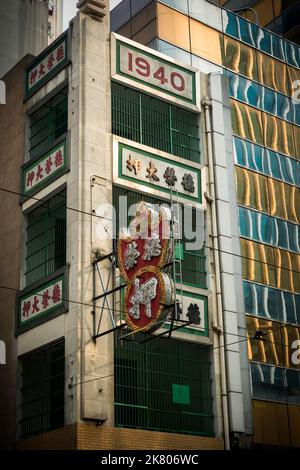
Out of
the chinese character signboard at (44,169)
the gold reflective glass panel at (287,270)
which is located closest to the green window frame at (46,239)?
the chinese character signboard at (44,169)

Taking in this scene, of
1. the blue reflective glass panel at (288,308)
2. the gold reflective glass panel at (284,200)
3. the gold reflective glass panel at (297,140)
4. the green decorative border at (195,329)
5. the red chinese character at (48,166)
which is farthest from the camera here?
the gold reflective glass panel at (297,140)

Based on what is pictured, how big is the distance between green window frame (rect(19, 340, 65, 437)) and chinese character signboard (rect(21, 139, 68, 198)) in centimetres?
659

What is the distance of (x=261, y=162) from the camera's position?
120ft

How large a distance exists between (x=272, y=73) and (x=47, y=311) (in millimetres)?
17911

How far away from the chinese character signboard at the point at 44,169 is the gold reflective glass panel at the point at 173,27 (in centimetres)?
864

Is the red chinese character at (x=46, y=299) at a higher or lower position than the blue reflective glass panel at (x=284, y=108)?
lower

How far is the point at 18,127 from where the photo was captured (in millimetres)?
34688

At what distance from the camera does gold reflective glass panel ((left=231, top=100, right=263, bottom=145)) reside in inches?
1422

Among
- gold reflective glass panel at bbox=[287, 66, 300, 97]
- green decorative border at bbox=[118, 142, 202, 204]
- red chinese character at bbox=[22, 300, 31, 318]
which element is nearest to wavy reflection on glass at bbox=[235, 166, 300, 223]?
green decorative border at bbox=[118, 142, 202, 204]

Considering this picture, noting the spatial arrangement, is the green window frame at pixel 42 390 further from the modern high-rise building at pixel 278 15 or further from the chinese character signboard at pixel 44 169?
the modern high-rise building at pixel 278 15

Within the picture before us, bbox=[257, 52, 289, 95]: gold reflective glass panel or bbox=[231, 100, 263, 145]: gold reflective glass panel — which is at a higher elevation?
bbox=[257, 52, 289, 95]: gold reflective glass panel

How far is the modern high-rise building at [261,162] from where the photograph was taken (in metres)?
32.8

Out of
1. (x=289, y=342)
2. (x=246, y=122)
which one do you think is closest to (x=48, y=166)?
(x=246, y=122)

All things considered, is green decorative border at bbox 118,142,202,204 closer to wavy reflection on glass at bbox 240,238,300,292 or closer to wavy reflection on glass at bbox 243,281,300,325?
wavy reflection on glass at bbox 240,238,300,292
